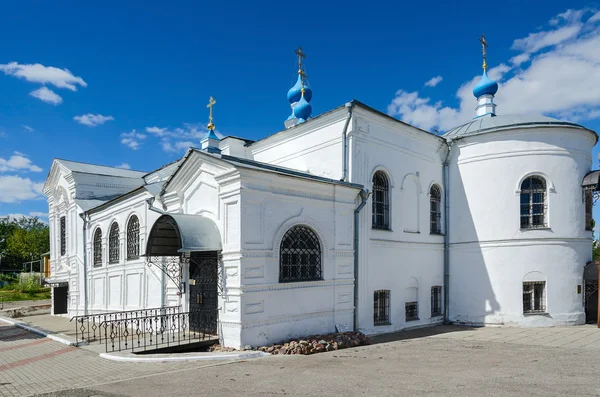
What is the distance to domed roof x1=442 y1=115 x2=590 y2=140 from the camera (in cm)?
1352

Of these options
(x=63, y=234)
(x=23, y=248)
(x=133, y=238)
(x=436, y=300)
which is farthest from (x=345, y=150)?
(x=23, y=248)

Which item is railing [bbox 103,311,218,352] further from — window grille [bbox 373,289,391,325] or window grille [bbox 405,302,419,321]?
window grille [bbox 405,302,419,321]

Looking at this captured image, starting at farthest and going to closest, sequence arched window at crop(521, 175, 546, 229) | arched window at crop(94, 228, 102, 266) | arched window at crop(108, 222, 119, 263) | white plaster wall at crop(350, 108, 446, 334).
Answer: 1. arched window at crop(94, 228, 102, 266)
2. arched window at crop(108, 222, 119, 263)
3. arched window at crop(521, 175, 546, 229)
4. white plaster wall at crop(350, 108, 446, 334)

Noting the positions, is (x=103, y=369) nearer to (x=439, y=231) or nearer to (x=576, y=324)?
(x=439, y=231)

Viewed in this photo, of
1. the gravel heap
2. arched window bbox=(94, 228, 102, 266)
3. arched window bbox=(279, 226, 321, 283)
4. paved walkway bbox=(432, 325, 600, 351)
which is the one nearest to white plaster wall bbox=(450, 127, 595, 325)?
paved walkway bbox=(432, 325, 600, 351)

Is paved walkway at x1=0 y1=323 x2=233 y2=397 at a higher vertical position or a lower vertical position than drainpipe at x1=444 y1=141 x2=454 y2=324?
lower

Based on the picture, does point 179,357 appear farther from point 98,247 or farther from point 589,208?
point 589,208

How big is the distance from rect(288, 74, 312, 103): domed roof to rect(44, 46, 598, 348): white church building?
86 centimetres

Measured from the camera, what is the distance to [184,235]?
9.46 metres

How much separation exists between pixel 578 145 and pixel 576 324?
17.5 ft

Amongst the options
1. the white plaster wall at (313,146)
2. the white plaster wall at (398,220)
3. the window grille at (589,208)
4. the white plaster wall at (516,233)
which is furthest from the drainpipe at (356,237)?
the window grille at (589,208)

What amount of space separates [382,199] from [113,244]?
911cm

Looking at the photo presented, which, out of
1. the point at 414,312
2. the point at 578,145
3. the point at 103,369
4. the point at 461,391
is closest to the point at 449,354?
the point at 461,391

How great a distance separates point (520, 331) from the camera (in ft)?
40.5
